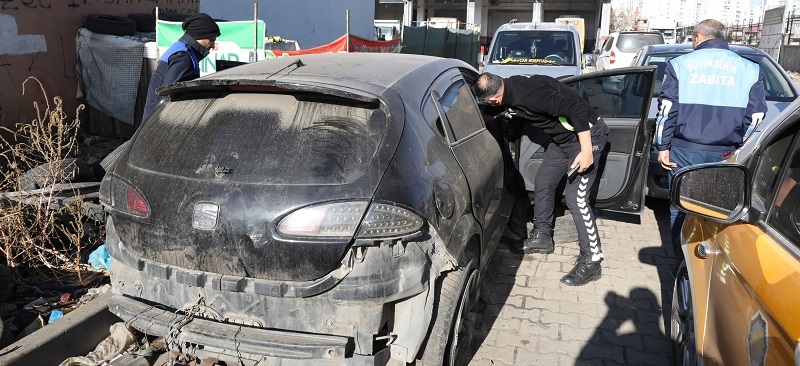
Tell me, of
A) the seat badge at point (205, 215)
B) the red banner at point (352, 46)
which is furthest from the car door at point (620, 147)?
the red banner at point (352, 46)

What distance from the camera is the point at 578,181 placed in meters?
4.48

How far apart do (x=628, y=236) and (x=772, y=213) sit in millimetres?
3655

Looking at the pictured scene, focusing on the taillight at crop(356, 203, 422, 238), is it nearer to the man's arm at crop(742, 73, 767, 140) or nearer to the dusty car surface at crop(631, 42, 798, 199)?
the man's arm at crop(742, 73, 767, 140)

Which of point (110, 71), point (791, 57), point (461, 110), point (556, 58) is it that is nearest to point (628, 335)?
point (461, 110)

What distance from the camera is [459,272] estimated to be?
2.94 meters

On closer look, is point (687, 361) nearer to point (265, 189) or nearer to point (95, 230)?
point (265, 189)

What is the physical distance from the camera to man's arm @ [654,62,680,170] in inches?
166

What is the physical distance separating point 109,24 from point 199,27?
4.54 metres

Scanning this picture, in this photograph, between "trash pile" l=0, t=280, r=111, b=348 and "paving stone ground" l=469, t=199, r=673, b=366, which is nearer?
"trash pile" l=0, t=280, r=111, b=348

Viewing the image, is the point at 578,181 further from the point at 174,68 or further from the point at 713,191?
the point at 174,68

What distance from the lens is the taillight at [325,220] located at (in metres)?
2.40

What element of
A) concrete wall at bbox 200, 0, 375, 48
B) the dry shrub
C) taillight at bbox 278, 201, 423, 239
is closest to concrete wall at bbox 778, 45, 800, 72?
concrete wall at bbox 200, 0, 375, 48

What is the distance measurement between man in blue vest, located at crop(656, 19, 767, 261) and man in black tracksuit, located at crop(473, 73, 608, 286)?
1.86ft

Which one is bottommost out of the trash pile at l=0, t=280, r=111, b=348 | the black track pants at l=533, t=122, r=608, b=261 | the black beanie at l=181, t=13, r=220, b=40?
the trash pile at l=0, t=280, r=111, b=348
